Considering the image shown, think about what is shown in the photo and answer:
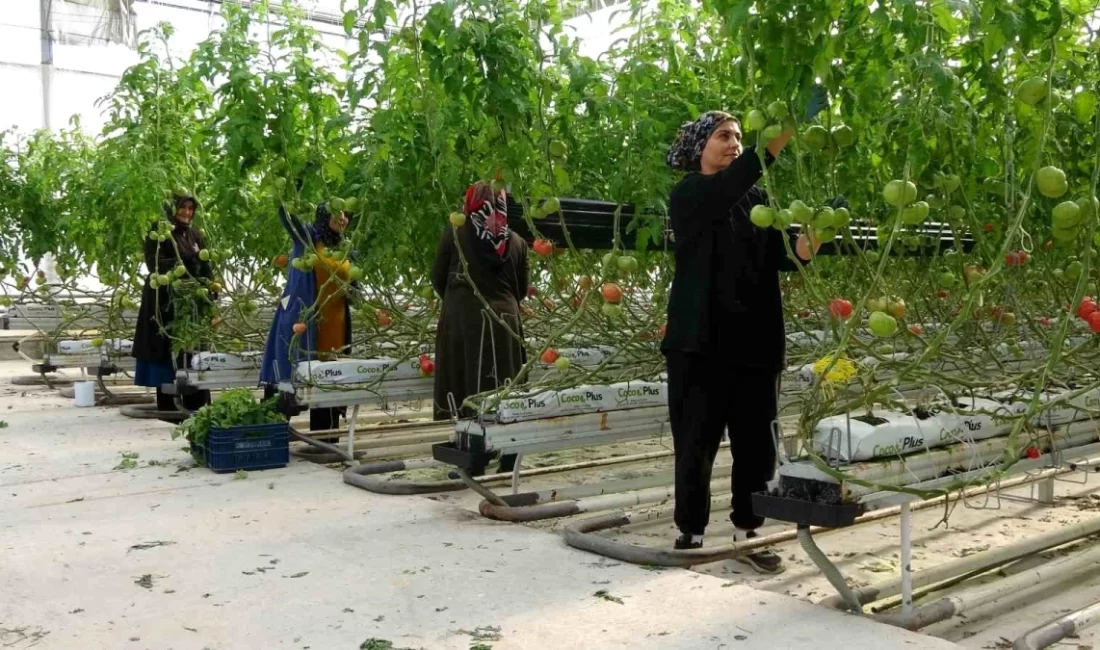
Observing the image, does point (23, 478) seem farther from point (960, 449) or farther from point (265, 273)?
point (960, 449)

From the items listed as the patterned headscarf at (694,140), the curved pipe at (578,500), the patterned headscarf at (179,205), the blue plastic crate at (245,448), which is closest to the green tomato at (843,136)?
the patterned headscarf at (694,140)

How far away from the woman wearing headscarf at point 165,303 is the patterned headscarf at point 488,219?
2.57 metres

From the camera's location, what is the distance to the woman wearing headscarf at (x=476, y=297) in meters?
4.38

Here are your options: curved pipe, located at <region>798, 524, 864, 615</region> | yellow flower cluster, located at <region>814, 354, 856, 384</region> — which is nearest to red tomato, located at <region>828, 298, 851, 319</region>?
yellow flower cluster, located at <region>814, 354, 856, 384</region>

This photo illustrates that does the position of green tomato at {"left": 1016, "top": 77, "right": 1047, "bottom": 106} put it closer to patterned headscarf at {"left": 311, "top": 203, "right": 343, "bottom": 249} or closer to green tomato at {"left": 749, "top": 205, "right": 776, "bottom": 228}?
green tomato at {"left": 749, "top": 205, "right": 776, "bottom": 228}

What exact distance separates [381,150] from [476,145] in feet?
1.32

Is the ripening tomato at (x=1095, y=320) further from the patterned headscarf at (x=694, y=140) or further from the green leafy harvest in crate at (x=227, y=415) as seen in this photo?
the green leafy harvest in crate at (x=227, y=415)

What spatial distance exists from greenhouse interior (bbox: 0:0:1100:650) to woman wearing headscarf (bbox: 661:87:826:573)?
1cm

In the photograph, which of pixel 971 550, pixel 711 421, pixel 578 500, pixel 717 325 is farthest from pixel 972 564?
pixel 578 500

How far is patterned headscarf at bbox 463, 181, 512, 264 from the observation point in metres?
4.34

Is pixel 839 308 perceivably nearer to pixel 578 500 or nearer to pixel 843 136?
pixel 843 136

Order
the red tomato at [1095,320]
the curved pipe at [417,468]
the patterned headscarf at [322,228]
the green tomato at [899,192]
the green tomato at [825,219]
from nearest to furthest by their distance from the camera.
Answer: the green tomato at [899,192] < the green tomato at [825,219] < the red tomato at [1095,320] < the curved pipe at [417,468] < the patterned headscarf at [322,228]

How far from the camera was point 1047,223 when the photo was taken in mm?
3430

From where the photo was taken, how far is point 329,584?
9.47ft
